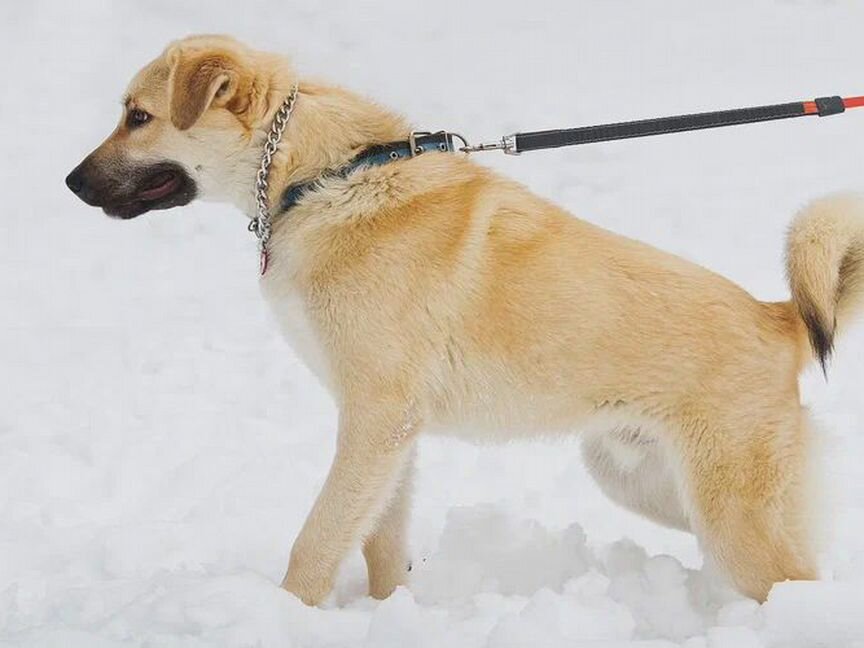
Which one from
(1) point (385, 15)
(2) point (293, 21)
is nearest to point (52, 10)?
(2) point (293, 21)

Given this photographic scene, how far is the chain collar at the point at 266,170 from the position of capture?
148 inches

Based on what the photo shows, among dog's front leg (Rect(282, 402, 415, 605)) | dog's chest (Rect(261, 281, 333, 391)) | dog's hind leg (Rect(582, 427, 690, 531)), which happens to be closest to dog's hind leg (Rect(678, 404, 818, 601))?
dog's hind leg (Rect(582, 427, 690, 531))

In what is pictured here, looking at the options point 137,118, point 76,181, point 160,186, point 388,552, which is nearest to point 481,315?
point 388,552

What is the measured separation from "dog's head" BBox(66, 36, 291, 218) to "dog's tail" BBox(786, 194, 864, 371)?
68.0 inches

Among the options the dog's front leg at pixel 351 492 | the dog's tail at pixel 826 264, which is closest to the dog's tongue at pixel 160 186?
the dog's front leg at pixel 351 492

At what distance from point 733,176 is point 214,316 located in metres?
3.92

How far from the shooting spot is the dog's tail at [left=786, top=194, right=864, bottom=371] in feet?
11.5

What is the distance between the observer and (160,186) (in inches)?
152

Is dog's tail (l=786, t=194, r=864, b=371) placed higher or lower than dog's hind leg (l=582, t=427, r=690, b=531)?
higher

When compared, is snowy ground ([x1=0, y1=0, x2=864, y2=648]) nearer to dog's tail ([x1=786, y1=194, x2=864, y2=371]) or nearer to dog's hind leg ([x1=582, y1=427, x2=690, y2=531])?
dog's hind leg ([x1=582, y1=427, x2=690, y2=531])

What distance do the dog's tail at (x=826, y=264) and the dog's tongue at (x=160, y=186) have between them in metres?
1.99

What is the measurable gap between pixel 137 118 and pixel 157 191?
0.82 ft

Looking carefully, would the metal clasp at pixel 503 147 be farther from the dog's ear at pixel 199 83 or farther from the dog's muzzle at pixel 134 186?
the dog's muzzle at pixel 134 186

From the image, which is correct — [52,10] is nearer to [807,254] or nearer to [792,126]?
[792,126]
